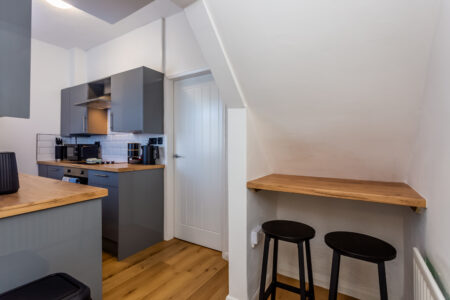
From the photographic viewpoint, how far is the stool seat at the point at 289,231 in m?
1.33

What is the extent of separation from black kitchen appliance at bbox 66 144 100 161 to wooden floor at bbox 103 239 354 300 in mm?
1685

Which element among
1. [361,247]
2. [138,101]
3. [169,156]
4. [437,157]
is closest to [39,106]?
[138,101]

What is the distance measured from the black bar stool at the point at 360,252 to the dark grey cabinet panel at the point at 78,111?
3.58 m

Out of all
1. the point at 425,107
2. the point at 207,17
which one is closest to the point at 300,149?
the point at 425,107

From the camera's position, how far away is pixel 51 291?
0.81 metres

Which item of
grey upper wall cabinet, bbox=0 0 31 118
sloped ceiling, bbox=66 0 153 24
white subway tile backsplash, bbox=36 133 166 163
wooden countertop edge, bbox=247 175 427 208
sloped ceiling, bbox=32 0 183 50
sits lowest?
wooden countertop edge, bbox=247 175 427 208

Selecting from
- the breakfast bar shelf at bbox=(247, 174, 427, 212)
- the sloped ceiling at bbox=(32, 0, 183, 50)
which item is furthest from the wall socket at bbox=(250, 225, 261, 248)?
the sloped ceiling at bbox=(32, 0, 183, 50)

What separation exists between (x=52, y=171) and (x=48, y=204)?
266 centimetres

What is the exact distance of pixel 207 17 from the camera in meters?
1.24

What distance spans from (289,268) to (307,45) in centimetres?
189

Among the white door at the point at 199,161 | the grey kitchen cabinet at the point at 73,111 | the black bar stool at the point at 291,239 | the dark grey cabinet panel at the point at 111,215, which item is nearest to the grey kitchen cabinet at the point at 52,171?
the grey kitchen cabinet at the point at 73,111

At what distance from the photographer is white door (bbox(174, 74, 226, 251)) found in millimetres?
2463

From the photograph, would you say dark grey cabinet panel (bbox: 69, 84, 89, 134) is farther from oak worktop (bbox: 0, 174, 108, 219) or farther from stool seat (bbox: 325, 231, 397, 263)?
stool seat (bbox: 325, 231, 397, 263)

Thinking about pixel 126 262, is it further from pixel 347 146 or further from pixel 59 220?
pixel 347 146
